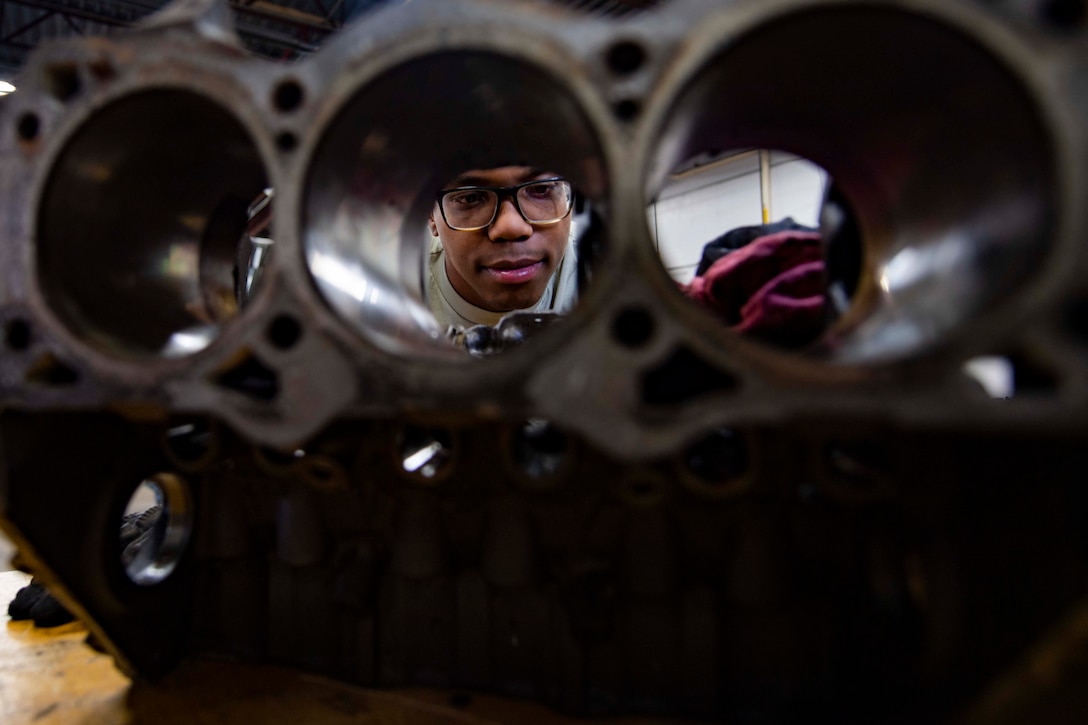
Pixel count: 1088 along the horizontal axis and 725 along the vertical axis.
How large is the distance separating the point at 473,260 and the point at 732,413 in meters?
1.37

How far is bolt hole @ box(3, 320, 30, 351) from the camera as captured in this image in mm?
624

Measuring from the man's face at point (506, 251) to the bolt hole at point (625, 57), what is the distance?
3.72ft

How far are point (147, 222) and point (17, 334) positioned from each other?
185mm

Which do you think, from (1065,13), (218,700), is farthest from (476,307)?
(1065,13)

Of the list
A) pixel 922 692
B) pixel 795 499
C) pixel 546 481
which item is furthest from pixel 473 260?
pixel 922 692

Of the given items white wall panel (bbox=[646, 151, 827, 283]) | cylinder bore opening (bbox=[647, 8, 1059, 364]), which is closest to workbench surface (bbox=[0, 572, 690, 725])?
cylinder bore opening (bbox=[647, 8, 1059, 364])

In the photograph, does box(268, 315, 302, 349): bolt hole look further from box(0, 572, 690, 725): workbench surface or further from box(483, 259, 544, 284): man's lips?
box(483, 259, 544, 284): man's lips

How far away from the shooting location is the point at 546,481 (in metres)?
0.69

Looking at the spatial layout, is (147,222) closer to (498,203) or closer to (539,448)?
(539,448)

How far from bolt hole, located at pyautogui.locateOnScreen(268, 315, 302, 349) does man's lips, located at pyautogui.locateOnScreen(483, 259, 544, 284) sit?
1.18 meters

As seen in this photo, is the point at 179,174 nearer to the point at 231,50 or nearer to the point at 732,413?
the point at 231,50

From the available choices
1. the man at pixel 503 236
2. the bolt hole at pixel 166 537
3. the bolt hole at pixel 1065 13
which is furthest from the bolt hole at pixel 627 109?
the man at pixel 503 236

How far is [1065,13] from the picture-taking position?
417mm

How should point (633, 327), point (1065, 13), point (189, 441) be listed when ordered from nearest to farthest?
point (1065, 13), point (633, 327), point (189, 441)
